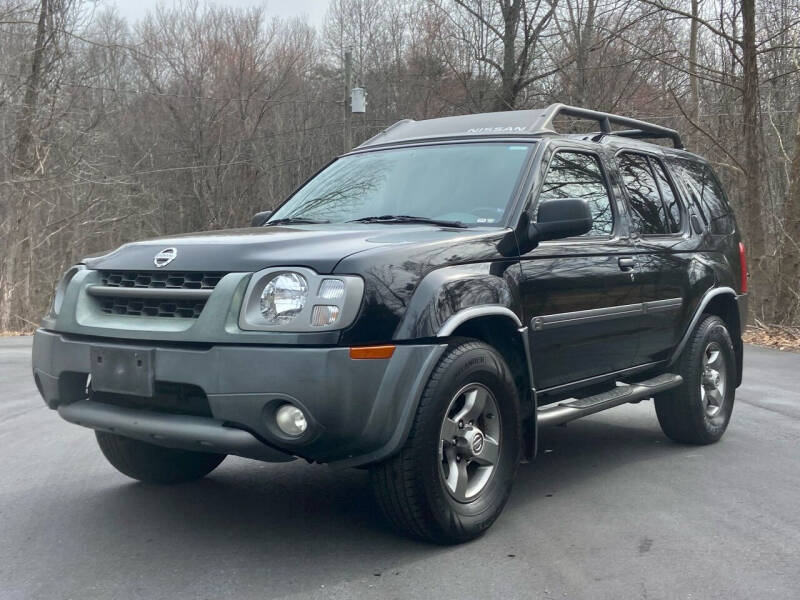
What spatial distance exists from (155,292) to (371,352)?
1.00 meters

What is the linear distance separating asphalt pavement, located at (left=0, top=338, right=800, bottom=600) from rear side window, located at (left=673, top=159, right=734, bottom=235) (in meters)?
1.59

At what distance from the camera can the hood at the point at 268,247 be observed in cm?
374

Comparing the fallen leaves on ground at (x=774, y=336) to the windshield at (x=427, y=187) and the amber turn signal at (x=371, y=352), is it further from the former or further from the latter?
the amber turn signal at (x=371, y=352)

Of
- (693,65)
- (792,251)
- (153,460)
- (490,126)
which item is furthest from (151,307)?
(693,65)

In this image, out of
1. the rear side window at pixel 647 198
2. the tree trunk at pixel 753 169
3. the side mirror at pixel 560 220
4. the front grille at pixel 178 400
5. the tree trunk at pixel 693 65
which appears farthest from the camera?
the tree trunk at pixel 693 65

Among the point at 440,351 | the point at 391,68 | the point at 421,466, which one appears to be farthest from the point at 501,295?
the point at 391,68

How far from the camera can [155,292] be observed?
3.90m

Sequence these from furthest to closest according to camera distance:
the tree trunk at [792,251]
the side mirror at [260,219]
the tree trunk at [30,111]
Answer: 1. the tree trunk at [30,111]
2. the tree trunk at [792,251]
3. the side mirror at [260,219]

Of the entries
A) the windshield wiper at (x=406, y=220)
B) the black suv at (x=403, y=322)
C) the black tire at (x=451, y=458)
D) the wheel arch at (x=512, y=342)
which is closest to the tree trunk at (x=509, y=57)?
the black suv at (x=403, y=322)

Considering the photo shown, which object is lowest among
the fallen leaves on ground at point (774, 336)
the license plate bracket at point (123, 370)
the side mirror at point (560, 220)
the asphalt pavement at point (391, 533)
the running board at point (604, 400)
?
the fallen leaves on ground at point (774, 336)

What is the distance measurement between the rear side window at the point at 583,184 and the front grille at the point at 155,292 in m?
2.04

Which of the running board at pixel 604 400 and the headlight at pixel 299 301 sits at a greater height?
the headlight at pixel 299 301

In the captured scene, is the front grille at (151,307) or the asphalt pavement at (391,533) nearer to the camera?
the asphalt pavement at (391,533)

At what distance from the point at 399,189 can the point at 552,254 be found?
0.95 m
